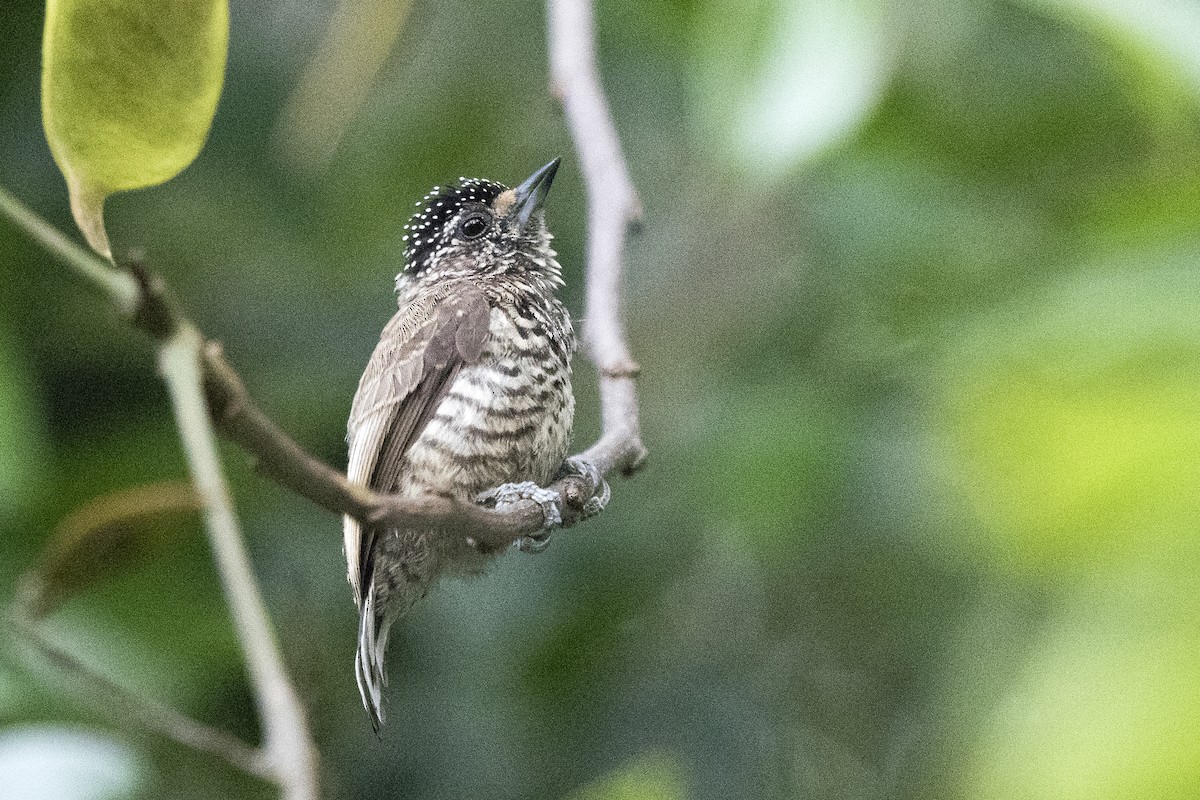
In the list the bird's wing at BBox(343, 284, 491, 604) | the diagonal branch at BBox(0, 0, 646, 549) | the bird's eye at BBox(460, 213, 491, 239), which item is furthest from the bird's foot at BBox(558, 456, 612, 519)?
the bird's eye at BBox(460, 213, 491, 239)

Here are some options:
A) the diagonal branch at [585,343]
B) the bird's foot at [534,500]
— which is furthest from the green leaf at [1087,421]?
the bird's foot at [534,500]

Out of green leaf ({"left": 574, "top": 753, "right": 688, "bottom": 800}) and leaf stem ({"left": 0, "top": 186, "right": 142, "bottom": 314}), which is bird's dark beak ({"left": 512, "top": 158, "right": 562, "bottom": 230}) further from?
leaf stem ({"left": 0, "top": 186, "right": 142, "bottom": 314})

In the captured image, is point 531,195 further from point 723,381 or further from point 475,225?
point 723,381

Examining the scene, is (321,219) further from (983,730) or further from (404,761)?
(983,730)

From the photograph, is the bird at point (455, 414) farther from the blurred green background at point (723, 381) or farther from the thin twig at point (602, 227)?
the blurred green background at point (723, 381)

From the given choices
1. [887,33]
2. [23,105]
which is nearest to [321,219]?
[23,105]

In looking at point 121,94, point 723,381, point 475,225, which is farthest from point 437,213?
point 121,94

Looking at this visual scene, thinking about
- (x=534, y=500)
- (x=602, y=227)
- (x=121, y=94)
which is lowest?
(x=121, y=94)
